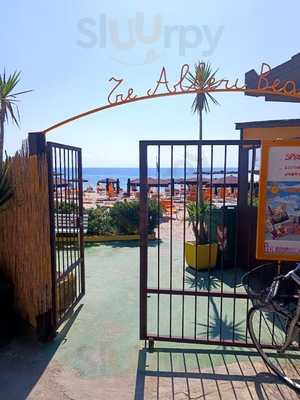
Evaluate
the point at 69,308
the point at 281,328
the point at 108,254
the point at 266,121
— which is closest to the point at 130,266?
the point at 108,254

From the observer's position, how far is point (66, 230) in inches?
189

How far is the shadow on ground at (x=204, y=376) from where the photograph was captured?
2898 mm

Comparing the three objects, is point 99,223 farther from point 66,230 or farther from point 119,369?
point 119,369

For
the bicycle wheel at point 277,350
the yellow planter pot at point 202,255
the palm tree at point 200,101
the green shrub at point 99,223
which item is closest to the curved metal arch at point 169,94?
the palm tree at point 200,101

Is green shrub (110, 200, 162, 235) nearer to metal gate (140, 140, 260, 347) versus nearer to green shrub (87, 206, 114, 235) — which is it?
green shrub (87, 206, 114, 235)

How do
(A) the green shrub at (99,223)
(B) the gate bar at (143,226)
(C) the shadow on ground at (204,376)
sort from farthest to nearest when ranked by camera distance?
(A) the green shrub at (99,223) < (B) the gate bar at (143,226) < (C) the shadow on ground at (204,376)

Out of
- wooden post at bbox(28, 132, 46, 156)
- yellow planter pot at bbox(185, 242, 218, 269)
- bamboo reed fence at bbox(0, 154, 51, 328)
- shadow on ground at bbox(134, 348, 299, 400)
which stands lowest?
shadow on ground at bbox(134, 348, 299, 400)

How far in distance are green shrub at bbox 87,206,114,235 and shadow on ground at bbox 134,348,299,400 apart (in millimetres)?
6014

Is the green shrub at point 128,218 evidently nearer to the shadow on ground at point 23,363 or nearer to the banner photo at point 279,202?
the shadow on ground at point 23,363

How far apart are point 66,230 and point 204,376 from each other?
2.60 m

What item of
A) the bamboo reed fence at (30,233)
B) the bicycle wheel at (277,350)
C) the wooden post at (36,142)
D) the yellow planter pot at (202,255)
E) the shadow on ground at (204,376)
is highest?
the wooden post at (36,142)

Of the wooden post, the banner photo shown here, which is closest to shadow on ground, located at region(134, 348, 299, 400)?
the banner photo

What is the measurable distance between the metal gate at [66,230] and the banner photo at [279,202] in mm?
2183

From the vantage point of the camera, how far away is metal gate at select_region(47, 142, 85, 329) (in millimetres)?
3859
